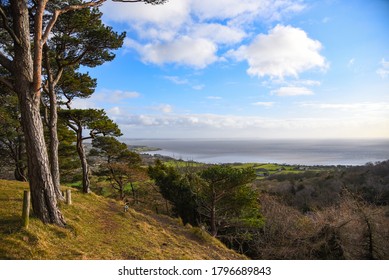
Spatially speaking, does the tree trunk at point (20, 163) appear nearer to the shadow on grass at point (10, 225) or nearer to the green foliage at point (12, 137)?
the green foliage at point (12, 137)

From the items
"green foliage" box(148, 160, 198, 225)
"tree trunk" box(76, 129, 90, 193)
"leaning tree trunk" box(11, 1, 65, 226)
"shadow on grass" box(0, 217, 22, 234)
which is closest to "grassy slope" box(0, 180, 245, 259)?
"shadow on grass" box(0, 217, 22, 234)

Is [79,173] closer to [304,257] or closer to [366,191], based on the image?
[304,257]

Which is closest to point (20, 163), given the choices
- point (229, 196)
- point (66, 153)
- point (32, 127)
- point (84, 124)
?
point (66, 153)

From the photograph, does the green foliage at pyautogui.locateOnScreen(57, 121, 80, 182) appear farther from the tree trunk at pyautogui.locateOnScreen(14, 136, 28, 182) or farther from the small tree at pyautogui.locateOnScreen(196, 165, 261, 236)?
the small tree at pyautogui.locateOnScreen(196, 165, 261, 236)

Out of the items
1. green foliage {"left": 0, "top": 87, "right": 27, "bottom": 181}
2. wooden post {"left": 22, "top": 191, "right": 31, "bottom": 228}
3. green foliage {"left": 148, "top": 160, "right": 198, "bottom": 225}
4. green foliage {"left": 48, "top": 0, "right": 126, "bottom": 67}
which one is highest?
green foliage {"left": 48, "top": 0, "right": 126, "bottom": 67}

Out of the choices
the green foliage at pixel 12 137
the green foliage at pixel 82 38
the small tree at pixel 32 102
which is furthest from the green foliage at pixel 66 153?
the small tree at pixel 32 102
